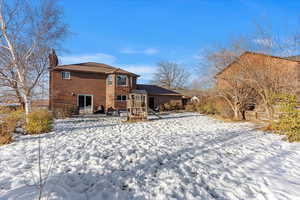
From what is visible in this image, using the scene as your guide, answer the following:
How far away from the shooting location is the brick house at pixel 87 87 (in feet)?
55.1

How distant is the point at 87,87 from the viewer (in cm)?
1811

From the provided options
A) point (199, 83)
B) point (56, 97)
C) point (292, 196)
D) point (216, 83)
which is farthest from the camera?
point (56, 97)

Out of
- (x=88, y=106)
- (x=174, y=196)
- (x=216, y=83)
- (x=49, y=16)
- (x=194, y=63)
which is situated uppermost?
(x=49, y=16)

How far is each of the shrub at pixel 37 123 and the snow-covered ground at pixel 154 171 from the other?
2.12m

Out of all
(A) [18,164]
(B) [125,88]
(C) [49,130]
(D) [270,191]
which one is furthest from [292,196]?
(B) [125,88]

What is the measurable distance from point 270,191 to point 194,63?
1259 centimetres

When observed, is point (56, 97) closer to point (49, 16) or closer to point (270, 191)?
point (49, 16)

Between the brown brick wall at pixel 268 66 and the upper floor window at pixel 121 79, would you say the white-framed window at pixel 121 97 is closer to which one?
the upper floor window at pixel 121 79

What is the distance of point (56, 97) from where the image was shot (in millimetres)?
16797

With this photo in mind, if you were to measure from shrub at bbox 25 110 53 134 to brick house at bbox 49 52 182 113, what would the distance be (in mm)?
9690

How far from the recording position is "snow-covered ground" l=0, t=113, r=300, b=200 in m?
2.66

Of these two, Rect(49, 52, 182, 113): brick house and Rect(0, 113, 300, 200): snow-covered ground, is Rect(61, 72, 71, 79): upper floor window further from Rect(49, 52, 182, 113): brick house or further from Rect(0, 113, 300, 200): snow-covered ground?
Rect(0, 113, 300, 200): snow-covered ground

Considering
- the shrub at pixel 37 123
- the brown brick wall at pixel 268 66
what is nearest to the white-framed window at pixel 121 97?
the shrub at pixel 37 123

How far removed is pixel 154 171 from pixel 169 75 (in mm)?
38987
